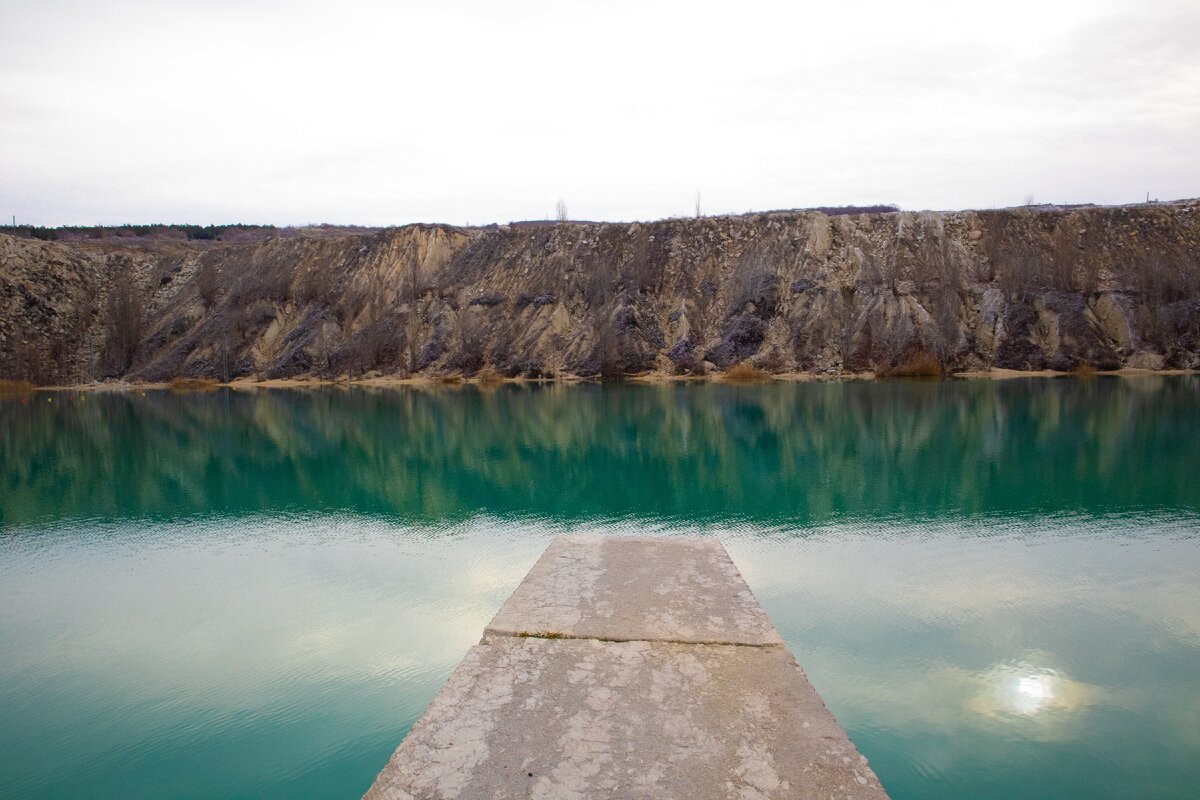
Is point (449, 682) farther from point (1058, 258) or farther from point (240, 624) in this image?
point (1058, 258)

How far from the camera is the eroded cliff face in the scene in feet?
141

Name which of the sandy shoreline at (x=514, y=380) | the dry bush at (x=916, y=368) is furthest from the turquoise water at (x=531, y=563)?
the sandy shoreline at (x=514, y=380)

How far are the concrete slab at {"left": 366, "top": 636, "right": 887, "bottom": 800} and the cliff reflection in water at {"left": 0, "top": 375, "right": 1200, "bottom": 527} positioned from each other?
6.78 metres

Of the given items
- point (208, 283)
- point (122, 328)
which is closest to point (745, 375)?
point (208, 283)

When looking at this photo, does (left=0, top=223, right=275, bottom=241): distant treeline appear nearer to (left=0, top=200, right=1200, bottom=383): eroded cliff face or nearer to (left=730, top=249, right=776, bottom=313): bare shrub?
(left=0, top=200, right=1200, bottom=383): eroded cliff face

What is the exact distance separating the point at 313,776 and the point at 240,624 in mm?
3376

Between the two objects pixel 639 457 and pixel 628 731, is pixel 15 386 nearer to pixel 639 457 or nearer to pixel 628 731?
pixel 639 457

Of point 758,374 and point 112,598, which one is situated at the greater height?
point 112,598

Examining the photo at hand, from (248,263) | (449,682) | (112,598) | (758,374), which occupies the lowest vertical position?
(758,374)

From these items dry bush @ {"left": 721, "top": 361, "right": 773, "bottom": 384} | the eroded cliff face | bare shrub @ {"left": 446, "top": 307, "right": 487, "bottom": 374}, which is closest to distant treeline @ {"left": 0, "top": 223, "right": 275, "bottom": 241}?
the eroded cliff face

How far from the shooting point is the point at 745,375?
142 feet

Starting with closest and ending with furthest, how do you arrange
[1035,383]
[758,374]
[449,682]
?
[449,682], [1035,383], [758,374]

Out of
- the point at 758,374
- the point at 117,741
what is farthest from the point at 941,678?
the point at 758,374

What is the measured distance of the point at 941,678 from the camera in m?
6.34
